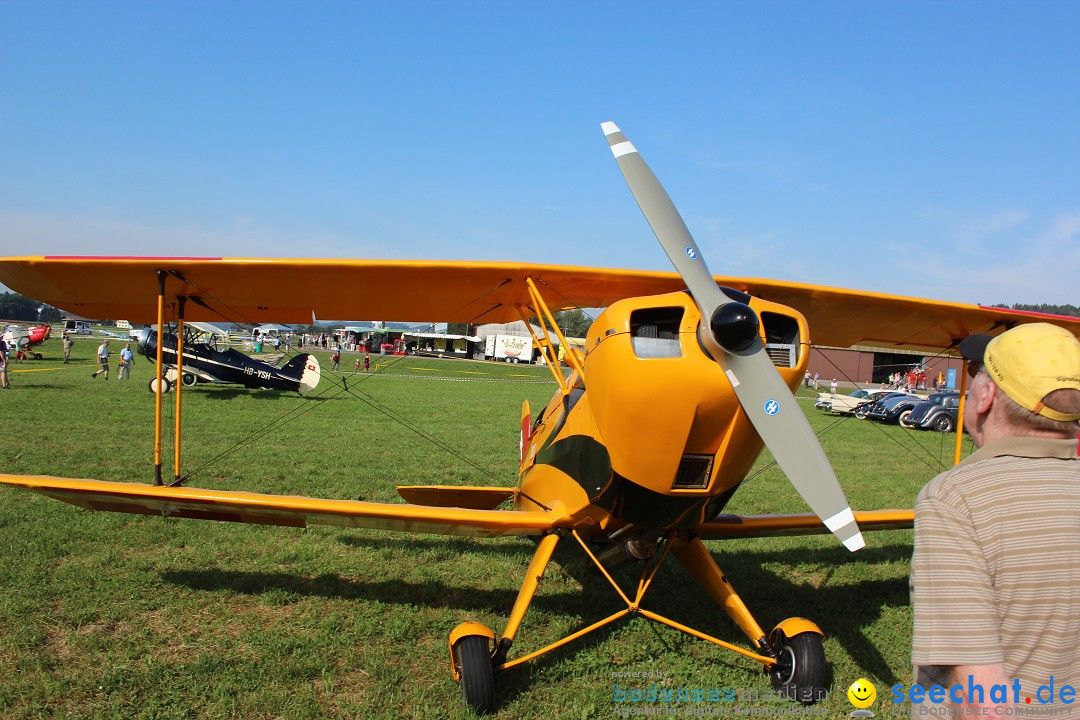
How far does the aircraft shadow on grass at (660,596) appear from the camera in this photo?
4461 millimetres

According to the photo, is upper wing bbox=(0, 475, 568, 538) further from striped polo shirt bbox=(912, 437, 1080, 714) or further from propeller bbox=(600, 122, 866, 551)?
striped polo shirt bbox=(912, 437, 1080, 714)

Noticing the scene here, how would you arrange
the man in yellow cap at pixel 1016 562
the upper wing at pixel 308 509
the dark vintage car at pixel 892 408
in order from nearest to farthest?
the man in yellow cap at pixel 1016 562 → the upper wing at pixel 308 509 → the dark vintage car at pixel 892 408

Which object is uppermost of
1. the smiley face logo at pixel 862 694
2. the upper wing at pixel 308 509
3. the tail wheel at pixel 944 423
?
the upper wing at pixel 308 509

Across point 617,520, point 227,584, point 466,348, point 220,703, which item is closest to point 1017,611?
point 617,520

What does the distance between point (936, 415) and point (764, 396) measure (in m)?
18.6

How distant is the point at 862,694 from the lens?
12.0 ft

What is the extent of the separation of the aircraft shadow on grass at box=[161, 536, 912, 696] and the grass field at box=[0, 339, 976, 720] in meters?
0.02

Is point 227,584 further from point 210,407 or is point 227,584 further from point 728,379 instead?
point 210,407

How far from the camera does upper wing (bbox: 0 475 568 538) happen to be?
4.07 m

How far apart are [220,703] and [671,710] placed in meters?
2.38

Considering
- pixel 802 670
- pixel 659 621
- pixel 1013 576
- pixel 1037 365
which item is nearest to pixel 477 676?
pixel 659 621

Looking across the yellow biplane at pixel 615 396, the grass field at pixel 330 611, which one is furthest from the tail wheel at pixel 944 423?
the yellow biplane at pixel 615 396

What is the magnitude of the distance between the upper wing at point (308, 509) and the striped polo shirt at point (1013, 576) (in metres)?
2.97

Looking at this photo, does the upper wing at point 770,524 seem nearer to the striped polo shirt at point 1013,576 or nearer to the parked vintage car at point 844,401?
the striped polo shirt at point 1013,576
